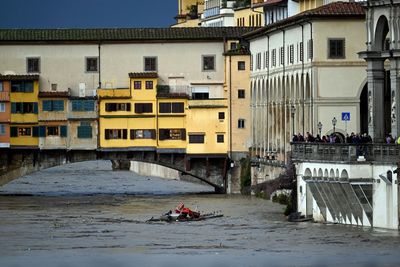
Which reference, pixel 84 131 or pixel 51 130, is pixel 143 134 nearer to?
pixel 84 131

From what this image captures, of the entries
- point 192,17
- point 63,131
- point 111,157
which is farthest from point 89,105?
point 192,17

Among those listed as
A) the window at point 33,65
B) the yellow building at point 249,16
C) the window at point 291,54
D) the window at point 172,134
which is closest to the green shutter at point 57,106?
the window at point 33,65

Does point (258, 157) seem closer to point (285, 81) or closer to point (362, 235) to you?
point (285, 81)

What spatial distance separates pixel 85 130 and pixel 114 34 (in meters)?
5.94

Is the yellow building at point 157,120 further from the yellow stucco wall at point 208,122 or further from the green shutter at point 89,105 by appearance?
the green shutter at point 89,105

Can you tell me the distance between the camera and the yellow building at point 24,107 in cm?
12481

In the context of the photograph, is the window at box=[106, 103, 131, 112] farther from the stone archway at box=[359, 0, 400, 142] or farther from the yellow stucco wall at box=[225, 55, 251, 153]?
the stone archway at box=[359, 0, 400, 142]

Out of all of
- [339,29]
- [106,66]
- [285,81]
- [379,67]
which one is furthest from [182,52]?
[379,67]

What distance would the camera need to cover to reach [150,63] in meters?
126

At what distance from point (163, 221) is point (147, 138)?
26.1m

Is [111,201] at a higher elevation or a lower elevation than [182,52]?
lower

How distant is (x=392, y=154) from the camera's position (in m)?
83.0

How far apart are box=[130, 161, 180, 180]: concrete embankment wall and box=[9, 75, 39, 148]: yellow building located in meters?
21.5

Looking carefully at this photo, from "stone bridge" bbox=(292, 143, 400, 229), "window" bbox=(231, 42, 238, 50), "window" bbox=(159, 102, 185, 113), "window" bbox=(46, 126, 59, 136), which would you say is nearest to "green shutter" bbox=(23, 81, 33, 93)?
"window" bbox=(46, 126, 59, 136)
